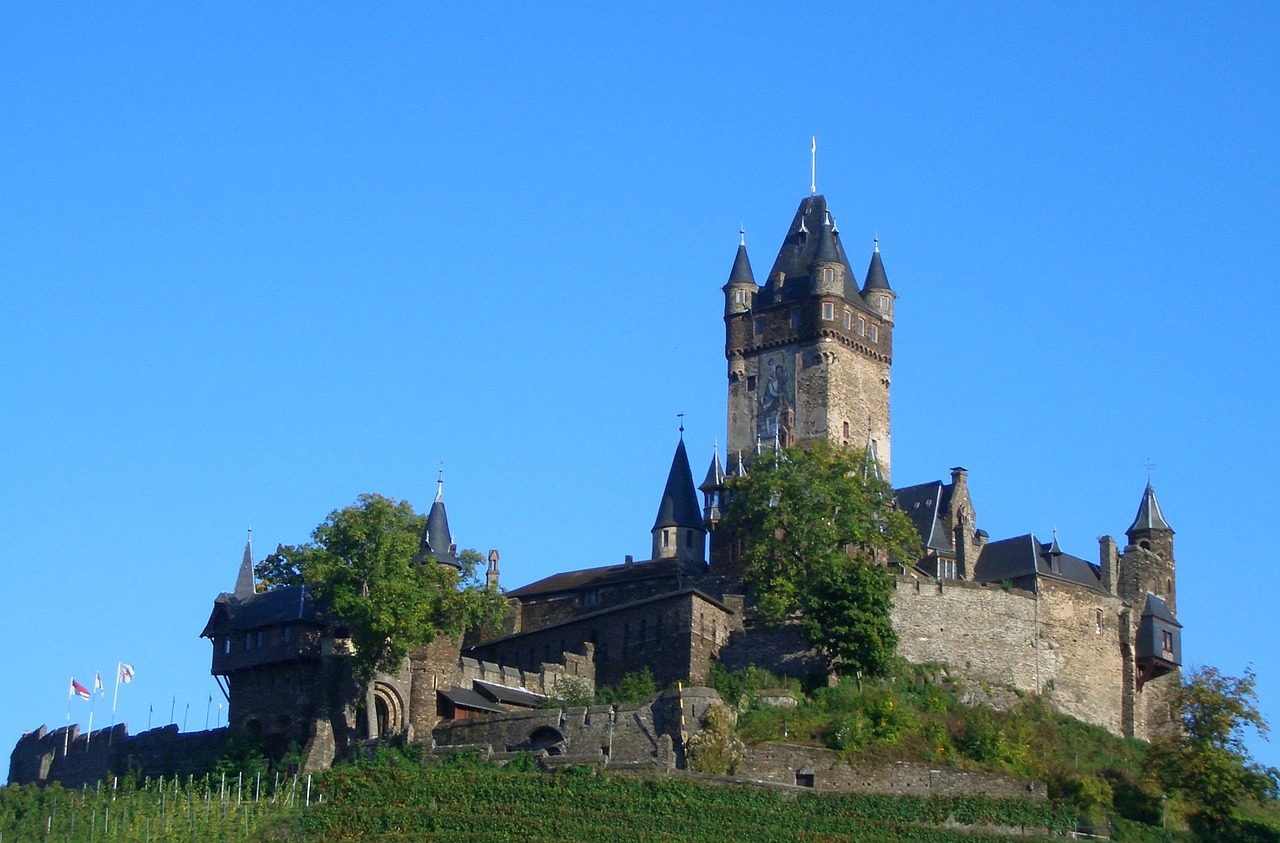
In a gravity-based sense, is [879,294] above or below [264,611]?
above

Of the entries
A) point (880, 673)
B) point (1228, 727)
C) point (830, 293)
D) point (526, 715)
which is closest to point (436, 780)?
point (526, 715)

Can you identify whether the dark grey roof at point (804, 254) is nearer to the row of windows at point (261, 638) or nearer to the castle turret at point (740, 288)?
the castle turret at point (740, 288)

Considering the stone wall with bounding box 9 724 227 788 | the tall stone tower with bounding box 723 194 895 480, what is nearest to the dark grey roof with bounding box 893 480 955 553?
the tall stone tower with bounding box 723 194 895 480

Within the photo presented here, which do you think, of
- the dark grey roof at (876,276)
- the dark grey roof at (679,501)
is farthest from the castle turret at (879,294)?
the dark grey roof at (679,501)

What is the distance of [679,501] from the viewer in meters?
88.7

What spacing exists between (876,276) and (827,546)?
19573mm

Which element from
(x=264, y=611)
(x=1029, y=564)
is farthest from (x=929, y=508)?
(x=264, y=611)

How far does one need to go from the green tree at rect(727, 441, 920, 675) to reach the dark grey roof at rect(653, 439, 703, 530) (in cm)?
542

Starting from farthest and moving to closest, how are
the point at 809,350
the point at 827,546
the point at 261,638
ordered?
the point at 809,350 < the point at 261,638 < the point at 827,546

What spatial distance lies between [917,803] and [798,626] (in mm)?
9904

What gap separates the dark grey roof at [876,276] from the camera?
311ft

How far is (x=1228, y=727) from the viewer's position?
72375 mm

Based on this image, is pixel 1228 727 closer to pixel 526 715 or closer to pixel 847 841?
pixel 847 841

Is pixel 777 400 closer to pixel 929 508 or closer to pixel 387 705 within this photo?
pixel 929 508
